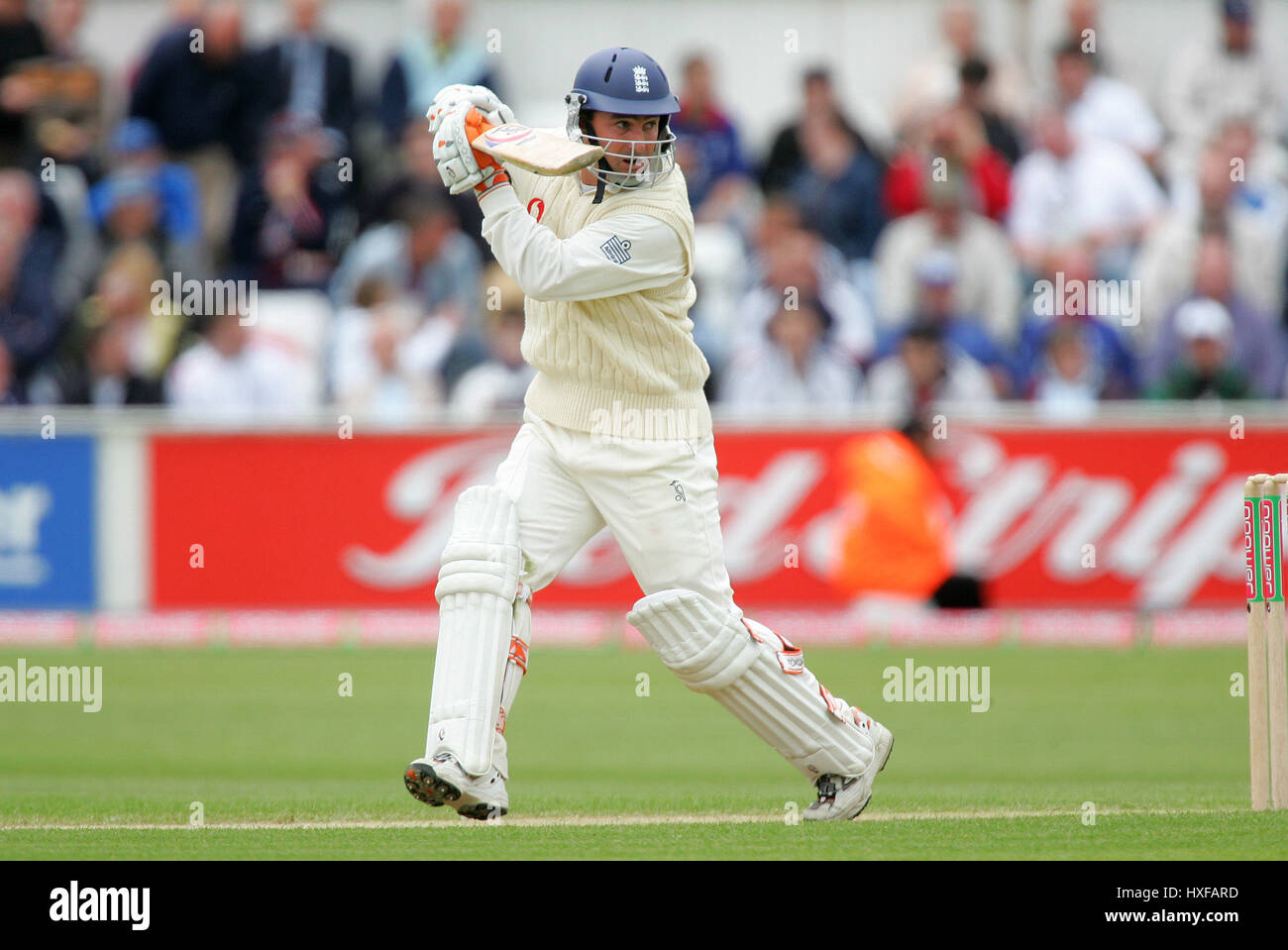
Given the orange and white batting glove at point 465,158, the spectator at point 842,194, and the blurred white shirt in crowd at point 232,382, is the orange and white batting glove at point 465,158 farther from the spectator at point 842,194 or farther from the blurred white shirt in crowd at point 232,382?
the spectator at point 842,194

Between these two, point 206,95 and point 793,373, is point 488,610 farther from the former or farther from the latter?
point 206,95

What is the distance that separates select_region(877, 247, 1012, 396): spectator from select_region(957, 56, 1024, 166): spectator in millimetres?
1800

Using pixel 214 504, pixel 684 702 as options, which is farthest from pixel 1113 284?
pixel 214 504

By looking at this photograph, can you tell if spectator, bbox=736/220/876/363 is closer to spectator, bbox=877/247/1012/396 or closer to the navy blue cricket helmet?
spectator, bbox=877/247/1012/396

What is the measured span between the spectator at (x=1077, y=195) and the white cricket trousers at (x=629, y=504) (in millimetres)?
10223

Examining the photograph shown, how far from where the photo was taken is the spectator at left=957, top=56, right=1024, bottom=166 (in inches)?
663

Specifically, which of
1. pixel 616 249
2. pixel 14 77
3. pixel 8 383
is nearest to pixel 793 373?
pixel 8 383

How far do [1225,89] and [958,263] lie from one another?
3.44m

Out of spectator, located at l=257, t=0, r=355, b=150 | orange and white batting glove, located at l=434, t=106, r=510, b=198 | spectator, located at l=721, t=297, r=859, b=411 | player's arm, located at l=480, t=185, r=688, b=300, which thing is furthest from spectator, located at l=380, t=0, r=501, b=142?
player's arm, located at l=480, t=185, r=688, b=300

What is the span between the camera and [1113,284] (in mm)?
16016

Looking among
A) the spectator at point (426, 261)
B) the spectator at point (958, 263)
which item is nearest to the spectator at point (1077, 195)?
the spectator at point (958, 263)

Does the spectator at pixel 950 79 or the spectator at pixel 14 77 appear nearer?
the spectator at pixel 14 77

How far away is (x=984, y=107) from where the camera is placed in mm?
16891

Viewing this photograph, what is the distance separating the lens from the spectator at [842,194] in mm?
16453
